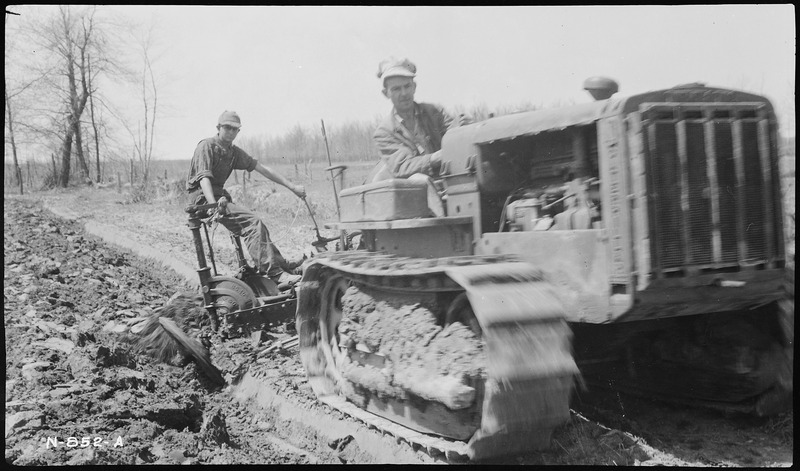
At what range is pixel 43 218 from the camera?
32.2ft

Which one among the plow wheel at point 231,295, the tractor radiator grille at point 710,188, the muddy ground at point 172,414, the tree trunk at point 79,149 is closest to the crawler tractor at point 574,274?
the tractor radiator grille at point 710,188

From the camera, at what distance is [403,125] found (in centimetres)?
554

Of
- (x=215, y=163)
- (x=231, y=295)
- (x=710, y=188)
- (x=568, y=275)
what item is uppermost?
(x=215, y=163)

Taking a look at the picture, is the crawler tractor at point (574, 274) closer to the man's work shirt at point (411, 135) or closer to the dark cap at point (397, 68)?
the man's work shirt at point (411, 135)

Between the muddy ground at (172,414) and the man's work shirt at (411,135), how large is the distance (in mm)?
1895

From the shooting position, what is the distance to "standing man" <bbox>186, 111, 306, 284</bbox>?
647 cm

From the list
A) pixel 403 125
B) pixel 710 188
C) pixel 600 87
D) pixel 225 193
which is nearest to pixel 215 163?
pixel 225 193

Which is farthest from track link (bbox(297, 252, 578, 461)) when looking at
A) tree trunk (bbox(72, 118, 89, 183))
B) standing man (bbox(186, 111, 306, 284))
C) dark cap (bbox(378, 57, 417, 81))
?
tree trunk (bbox(72, 118, 89, 183))

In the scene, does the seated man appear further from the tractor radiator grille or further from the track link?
the tractor radiator grille

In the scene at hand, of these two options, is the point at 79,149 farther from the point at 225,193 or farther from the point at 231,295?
the point at 231,295

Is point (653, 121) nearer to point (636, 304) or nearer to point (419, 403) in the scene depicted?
point (636, 304)

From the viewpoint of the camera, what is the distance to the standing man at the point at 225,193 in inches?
255

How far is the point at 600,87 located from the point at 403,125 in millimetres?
1754

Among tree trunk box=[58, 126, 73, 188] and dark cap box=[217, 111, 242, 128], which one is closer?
dark cap box=[217, 111, 242, 128]
